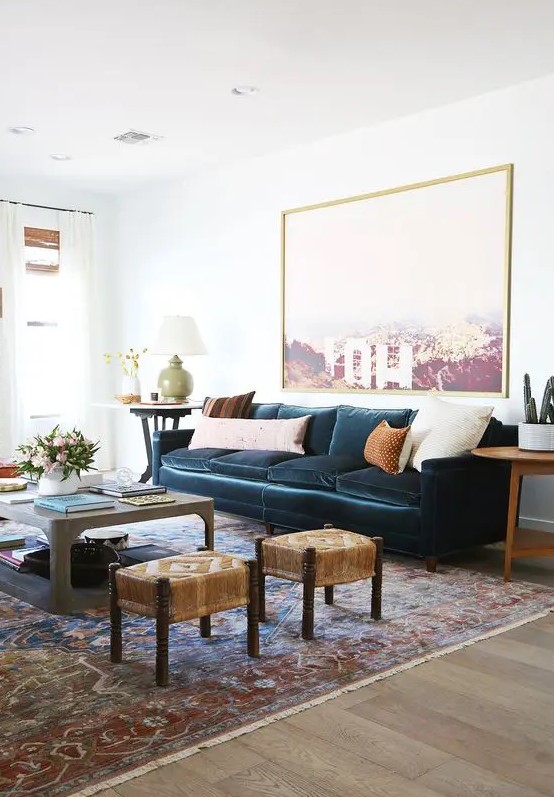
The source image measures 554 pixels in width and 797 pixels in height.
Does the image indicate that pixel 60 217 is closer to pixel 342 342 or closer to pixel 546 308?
pixel 342 342

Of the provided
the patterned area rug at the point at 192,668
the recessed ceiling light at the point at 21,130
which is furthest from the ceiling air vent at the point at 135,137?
the patterned area rug at the point at 192,668

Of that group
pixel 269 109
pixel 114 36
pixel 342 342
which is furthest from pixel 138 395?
pixel 114 36

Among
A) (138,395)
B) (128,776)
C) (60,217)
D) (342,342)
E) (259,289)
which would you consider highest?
(60,217)

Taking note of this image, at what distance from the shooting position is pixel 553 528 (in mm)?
5133

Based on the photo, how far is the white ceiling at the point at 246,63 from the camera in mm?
4176

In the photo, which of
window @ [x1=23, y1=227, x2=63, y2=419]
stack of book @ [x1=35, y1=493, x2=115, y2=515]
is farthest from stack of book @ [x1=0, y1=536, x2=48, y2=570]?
window @ [x1=23, y1=227, x2=63, y2=419]

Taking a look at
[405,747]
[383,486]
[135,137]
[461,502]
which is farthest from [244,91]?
[405,747]

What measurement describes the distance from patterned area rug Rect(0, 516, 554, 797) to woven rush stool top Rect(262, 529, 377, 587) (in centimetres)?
22

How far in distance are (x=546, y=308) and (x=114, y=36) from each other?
2.93 metres

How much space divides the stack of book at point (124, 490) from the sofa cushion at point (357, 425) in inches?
65.1

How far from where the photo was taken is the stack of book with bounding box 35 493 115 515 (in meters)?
3.83

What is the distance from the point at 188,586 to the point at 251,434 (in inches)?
123

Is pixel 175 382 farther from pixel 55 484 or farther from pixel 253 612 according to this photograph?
pixel 253 612

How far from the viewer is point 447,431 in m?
4.82
